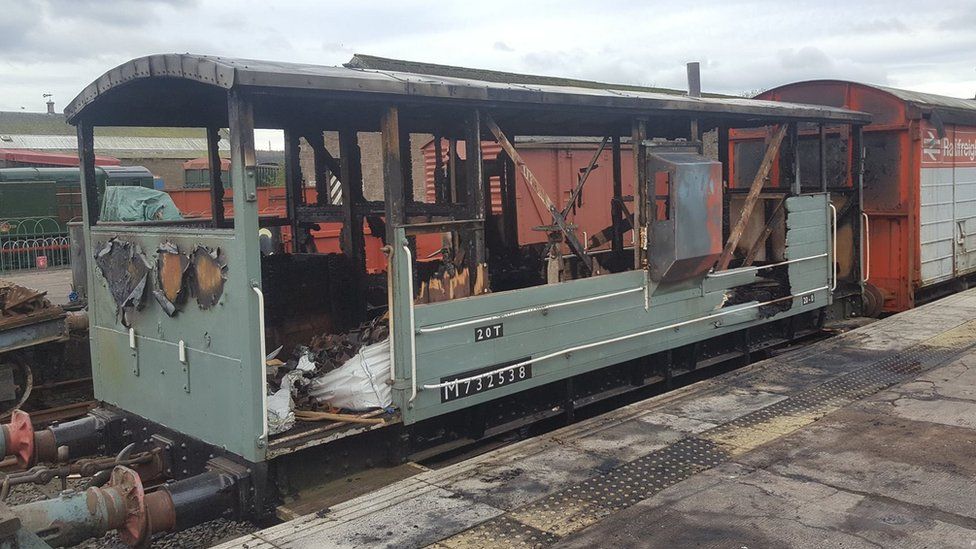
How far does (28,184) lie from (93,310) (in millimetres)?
16124

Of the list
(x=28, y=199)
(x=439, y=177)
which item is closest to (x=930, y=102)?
(x=439, y=177)

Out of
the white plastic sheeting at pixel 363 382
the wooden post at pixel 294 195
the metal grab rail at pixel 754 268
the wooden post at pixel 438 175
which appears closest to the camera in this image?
the white plastic sheeting at pixel 363 382

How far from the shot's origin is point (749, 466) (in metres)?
5.10

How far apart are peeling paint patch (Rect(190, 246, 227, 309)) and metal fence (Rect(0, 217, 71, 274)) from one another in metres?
17.0

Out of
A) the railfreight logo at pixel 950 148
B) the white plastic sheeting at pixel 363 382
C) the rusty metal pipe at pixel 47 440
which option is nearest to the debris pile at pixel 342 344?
the white plastic sheeting at pixel 363 382

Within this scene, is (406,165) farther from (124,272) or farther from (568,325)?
(124,272)

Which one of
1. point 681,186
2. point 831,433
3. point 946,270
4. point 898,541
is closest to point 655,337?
point 681,186

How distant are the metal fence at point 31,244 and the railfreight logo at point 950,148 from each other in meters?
18.4

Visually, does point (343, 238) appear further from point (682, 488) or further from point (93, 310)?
point (682, 488)

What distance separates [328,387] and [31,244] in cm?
1828

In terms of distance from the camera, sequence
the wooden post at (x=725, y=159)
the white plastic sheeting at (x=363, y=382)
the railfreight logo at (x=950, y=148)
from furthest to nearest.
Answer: the railfreight logo at (x=950, y=148) < the wooden post at (x=725, y=159) < the white plastic sheeting at (x=363, y=382)

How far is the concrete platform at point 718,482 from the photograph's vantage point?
418 cm

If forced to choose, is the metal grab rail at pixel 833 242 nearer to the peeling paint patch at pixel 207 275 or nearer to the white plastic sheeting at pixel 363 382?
the white plastic sheeting at pixel 363 382

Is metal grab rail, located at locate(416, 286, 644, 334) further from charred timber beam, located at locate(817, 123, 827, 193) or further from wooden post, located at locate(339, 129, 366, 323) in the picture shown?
charred timber beam, located at locate(817, 123, 827, 193)
